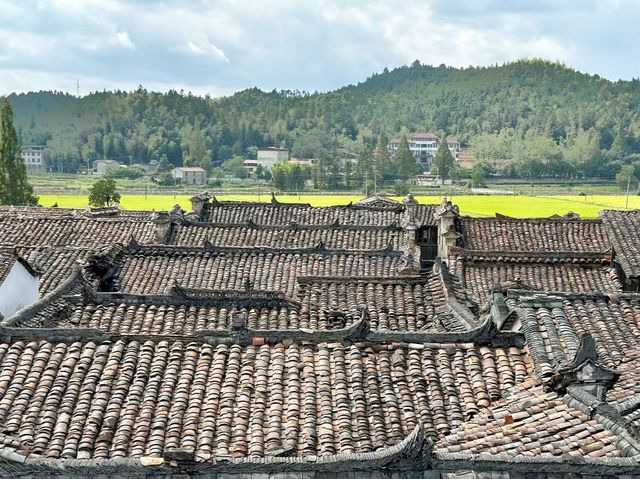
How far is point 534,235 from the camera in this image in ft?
100

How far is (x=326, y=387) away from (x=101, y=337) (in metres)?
3.49

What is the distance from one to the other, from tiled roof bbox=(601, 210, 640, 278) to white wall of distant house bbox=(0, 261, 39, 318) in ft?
61.6

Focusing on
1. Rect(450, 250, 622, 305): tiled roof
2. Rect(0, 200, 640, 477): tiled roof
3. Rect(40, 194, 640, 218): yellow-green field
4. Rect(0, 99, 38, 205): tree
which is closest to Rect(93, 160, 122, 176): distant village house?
Rect(40, 194, 640, 218): yellow-green field

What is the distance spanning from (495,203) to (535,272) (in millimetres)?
70952

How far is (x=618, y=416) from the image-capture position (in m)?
9.16

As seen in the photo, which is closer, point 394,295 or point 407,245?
point 394,295

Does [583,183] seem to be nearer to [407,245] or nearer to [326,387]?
[407,245]

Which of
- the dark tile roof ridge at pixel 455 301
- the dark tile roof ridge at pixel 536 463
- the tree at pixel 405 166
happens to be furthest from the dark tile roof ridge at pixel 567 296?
the tree at pixel 405 166

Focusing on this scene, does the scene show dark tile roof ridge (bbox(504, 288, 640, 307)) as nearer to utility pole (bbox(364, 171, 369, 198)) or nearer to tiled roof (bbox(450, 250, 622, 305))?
tiled roof (bbox(450, 250, 622, 305))

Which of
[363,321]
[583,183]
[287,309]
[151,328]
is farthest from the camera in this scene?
[583,183]

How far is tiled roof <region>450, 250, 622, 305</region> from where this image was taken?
2459cm

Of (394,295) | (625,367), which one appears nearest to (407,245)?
(394,295)

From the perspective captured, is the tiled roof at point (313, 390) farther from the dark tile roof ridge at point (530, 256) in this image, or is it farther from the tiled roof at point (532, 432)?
the dark tile roof ridge at point (530, 256)

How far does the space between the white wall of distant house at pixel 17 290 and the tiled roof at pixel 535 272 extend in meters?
13.6
